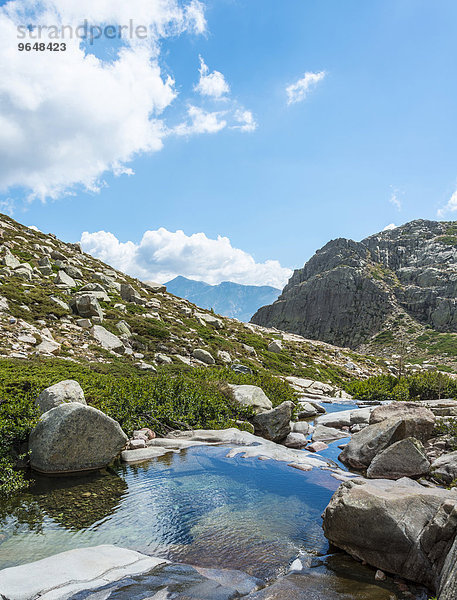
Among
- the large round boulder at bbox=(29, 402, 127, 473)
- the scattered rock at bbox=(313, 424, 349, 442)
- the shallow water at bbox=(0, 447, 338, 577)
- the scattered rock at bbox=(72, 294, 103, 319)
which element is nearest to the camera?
the shallow water at bbox=(0, 447, 338, 577)

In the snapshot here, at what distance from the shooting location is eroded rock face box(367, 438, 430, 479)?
40.2 ft

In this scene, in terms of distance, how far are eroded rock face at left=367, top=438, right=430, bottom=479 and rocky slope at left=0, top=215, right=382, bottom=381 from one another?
54.6ft

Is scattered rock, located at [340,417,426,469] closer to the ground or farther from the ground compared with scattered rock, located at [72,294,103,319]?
closer to the ground

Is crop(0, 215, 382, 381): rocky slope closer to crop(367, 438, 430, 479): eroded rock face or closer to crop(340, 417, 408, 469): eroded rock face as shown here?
crop(340, 417, 408, 469): eroded rock face

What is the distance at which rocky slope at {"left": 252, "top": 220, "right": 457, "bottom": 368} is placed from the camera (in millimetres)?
111625

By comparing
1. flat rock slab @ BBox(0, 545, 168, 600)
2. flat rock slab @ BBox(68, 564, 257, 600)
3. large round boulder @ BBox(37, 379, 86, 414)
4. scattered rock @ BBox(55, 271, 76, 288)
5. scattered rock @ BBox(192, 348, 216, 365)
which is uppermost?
scattered rock @ BBox(55, 271, 76, 288)

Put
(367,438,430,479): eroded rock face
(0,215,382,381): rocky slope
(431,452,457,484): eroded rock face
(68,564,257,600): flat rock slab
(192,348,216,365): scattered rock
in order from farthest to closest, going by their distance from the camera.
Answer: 1. (192,348,216,365): scattered rock
2. (0,215,382,381): rocky slope
3. (367,438,430,479): eroded rock face
4. (431,452,457,484): eroded rock face
5. (68,564,257,600): flat rock slab

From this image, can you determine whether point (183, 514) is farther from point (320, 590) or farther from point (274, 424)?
point (274, 424)

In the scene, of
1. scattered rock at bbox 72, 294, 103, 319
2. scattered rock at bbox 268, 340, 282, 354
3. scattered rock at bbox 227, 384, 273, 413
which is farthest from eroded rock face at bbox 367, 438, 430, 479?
scattered rock at bbox 268, 340, 282, 354

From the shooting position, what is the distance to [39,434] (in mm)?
11445

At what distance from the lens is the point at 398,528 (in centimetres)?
687

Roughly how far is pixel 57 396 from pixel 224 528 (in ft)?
25.5

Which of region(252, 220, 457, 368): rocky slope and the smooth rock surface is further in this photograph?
region(252, 220, 457, 368): rocky slope

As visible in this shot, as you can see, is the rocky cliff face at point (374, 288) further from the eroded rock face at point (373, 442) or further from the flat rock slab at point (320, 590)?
the flat rock slab at point (320, 590)
